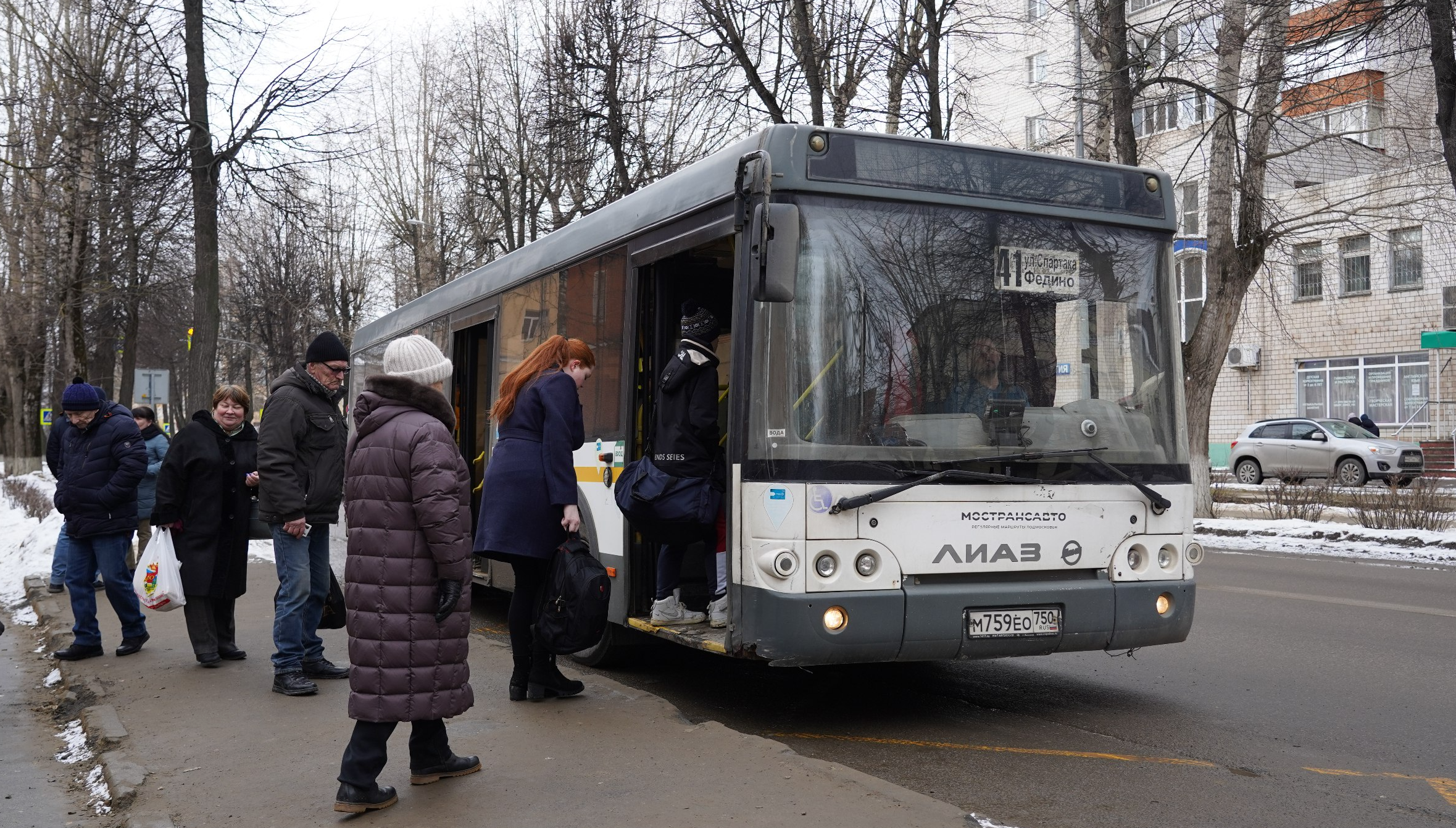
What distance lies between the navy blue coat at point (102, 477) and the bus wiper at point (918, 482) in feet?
16.6

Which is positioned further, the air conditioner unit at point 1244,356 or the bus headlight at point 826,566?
the air conditioner unit at point 1244,356

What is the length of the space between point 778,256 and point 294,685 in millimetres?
3623

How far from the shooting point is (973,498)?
19.4 feet

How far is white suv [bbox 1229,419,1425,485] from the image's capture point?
1050 inches

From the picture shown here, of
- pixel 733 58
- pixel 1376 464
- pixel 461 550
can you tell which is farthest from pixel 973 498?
pixel 1376 464

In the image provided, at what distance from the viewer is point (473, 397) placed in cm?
1077

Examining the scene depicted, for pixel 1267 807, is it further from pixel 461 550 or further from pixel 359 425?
pixel 359 425

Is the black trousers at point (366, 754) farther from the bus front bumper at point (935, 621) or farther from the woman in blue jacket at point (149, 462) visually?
the woman in blue jacket at point (149, 462)

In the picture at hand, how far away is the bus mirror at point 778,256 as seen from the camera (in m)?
5.55

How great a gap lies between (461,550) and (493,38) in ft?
88.7

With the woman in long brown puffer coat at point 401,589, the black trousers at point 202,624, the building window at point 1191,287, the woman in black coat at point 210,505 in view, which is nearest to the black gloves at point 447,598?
the woman in long brown puffer coat at point 401,589

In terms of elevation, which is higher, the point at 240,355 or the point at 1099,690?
the point at 240,355

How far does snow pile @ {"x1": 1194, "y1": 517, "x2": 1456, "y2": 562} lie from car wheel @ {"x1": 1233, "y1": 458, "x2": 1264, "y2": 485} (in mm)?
11368

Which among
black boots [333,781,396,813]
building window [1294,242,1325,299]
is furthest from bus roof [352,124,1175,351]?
building window [1294,242,1325,299]
